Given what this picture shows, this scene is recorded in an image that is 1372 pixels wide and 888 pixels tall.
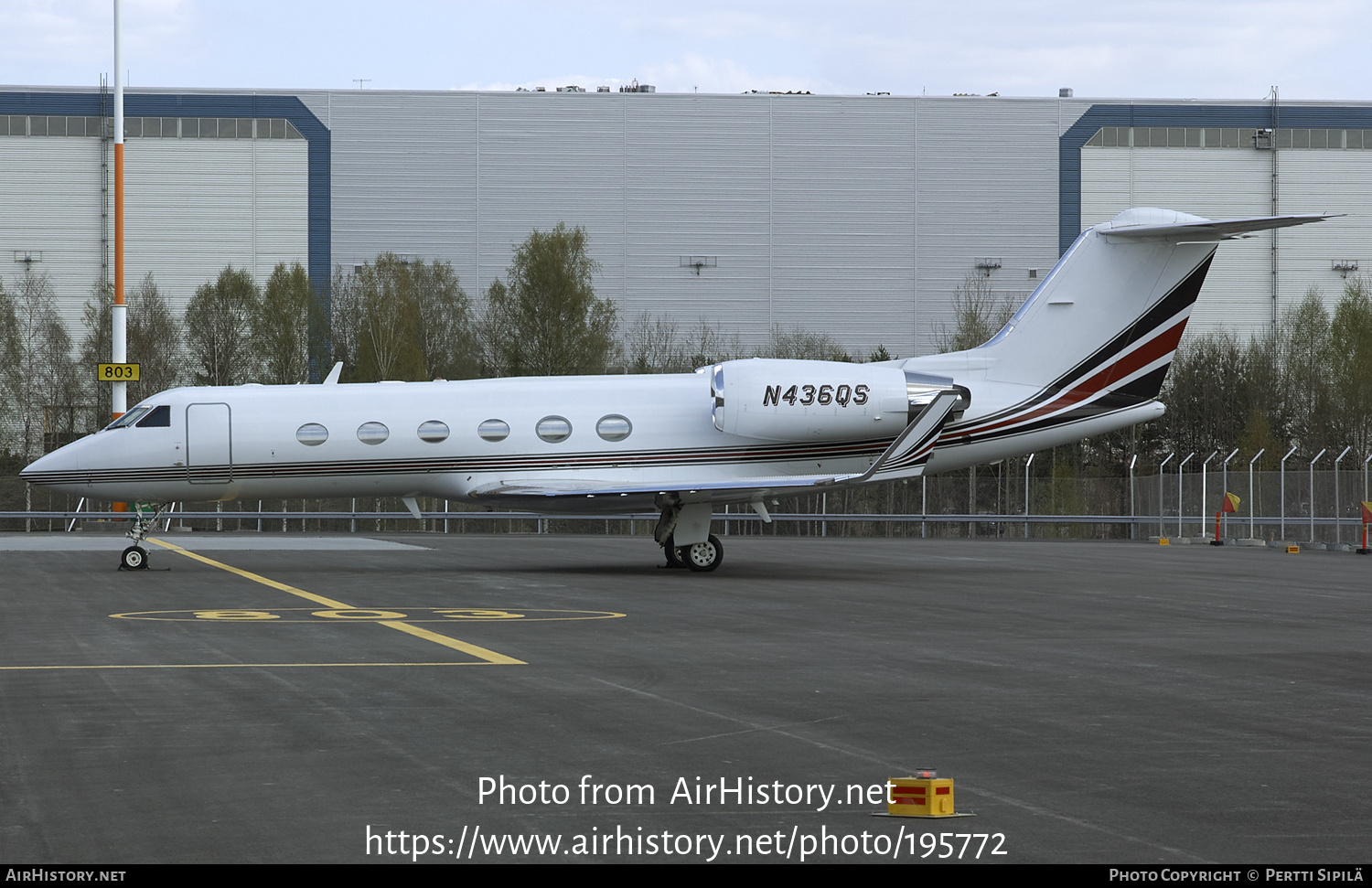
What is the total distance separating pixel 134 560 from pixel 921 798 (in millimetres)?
18344

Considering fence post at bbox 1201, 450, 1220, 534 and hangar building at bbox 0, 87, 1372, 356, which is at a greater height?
hangar building at bbox 0, 87, 1372, 356

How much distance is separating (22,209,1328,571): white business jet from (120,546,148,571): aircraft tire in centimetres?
3

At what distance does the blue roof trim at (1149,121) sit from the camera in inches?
2835

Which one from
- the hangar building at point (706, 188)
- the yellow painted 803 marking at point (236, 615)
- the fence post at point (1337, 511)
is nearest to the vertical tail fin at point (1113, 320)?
the fence post at point (1337, 511)

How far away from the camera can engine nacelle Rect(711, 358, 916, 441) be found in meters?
21.3

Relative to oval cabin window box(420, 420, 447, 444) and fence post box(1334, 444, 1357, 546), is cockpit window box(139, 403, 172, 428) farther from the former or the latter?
fence post box(1334, 444, 1357, 546)

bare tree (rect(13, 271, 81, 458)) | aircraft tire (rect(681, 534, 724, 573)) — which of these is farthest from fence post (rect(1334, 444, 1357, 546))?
bare tree (rect(13, 271, 81, 458))

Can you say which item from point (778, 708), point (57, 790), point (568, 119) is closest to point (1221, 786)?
point (778, 708)

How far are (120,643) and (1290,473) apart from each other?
32.9 meters

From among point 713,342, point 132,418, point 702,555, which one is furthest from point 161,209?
point 702,555

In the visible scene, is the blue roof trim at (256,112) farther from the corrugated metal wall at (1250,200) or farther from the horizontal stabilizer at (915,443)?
the horizontal stabilizer at (915,443)

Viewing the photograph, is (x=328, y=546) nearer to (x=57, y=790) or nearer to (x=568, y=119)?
(x=57, y=790)

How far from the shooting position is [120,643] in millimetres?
11953

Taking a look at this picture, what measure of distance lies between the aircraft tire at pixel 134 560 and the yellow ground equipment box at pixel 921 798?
1811 cm
